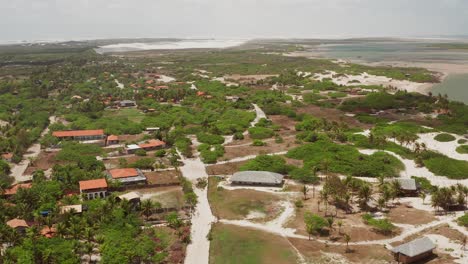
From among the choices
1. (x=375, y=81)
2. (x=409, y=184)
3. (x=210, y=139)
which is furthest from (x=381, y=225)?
(x=375, y=81)

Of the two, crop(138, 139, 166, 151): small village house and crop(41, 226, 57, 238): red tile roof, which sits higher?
crop(41, 226, 57, 238): red tile roof

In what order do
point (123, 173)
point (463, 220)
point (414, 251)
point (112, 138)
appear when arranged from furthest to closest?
point (112, 138), point (123, 173), point (463, 220), point (414, 251)

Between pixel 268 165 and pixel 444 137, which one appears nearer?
pixel 268 165

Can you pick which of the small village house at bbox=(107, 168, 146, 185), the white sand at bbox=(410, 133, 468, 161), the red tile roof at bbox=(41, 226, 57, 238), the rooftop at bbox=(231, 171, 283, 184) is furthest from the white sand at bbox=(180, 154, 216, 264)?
the white sand at bbox=(410, 133, 468, 161)

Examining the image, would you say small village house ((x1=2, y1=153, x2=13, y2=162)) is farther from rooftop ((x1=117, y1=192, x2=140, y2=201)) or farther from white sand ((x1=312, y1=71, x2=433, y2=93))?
white sand ((x1=312, y1=71, x2=433, y2=93))

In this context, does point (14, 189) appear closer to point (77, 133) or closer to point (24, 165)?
point (24, 165)

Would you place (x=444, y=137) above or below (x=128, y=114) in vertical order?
above

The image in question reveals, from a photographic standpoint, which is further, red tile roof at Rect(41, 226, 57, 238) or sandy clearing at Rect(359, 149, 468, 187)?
sandy clearing at Rect(359, 149, 468, 187)

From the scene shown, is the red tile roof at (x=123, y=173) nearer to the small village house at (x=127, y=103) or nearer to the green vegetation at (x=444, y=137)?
the green vegetation at (x=444, y=137)

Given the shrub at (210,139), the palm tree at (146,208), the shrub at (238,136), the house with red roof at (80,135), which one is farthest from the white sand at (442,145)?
the house with red roof at (80,135)
